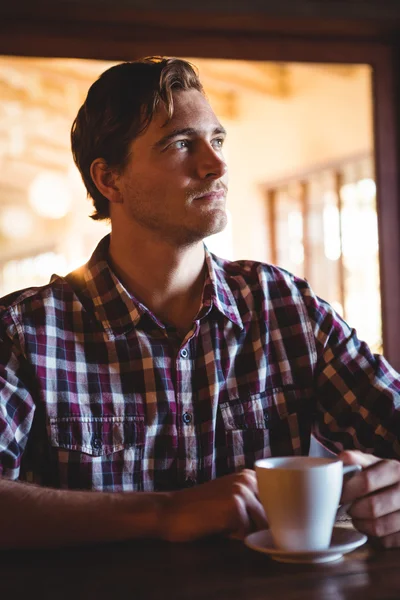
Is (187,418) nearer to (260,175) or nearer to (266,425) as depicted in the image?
(266,425)

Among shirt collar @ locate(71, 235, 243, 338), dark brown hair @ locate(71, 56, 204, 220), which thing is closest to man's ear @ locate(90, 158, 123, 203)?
dark brown hair @ locate(71, 56, 204, 220)

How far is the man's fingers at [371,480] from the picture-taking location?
95cm

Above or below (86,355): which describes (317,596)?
below

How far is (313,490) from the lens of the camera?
780mm

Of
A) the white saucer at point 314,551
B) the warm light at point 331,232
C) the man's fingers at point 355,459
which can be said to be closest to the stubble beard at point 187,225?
the man's fingers at point 355,459

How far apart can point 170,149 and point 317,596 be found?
96 centimetres

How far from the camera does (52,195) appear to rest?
3.41 metres

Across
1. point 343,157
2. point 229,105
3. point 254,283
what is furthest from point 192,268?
point 229,105

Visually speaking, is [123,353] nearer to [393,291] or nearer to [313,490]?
[313,490]

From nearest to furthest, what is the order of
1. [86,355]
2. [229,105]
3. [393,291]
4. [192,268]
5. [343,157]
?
1. [86,355]
2. [192,268]
3. [393,291]
4. [343,157]
5. [229,105]

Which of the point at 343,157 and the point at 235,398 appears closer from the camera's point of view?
the point at 235,398

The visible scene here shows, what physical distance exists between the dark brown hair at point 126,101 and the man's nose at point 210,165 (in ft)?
0.38

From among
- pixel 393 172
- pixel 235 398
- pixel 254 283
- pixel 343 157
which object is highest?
pixel 343 157

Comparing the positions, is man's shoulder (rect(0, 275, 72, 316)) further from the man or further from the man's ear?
the man's ear
